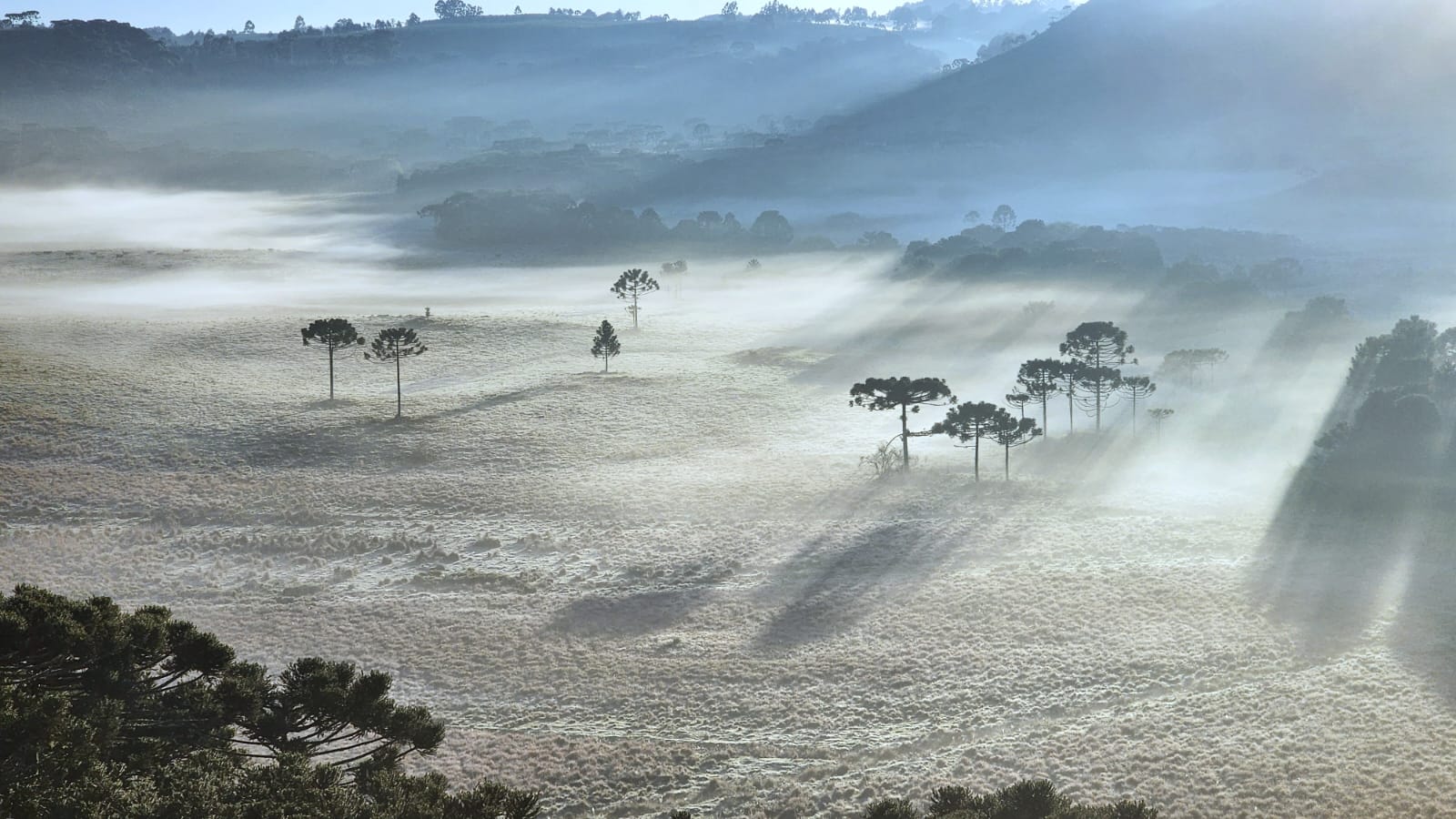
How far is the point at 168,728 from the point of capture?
21797 millimetres

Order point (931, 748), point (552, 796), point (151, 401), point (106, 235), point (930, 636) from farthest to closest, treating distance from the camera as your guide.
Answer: point (106, 235) → point (151, 401) → point (930, 636) → point (931, 748) → point (552, 796)

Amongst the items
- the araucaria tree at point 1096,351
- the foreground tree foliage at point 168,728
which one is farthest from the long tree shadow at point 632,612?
the araucaria tree at point 1096,351

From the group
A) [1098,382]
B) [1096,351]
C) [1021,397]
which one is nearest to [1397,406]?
[1098,382]

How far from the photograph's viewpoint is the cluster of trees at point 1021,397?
63.1 m

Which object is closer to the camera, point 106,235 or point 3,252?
point 3,252

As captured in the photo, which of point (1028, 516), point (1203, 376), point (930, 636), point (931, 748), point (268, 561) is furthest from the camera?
point (1203, 376)

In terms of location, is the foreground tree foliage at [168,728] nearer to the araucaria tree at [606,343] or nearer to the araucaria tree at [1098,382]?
the araucaria tree at [1098,382]

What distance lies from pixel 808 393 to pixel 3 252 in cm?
12672

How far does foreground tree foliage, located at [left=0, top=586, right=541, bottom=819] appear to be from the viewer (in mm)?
16891

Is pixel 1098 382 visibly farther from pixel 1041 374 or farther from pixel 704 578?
pixel 704 578

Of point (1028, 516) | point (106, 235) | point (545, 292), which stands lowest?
point (1028, 516)

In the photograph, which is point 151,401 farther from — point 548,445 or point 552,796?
point 552,796

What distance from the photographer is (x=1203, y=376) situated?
94.8m

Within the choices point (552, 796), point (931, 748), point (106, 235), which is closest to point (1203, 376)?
point (931, 748)
